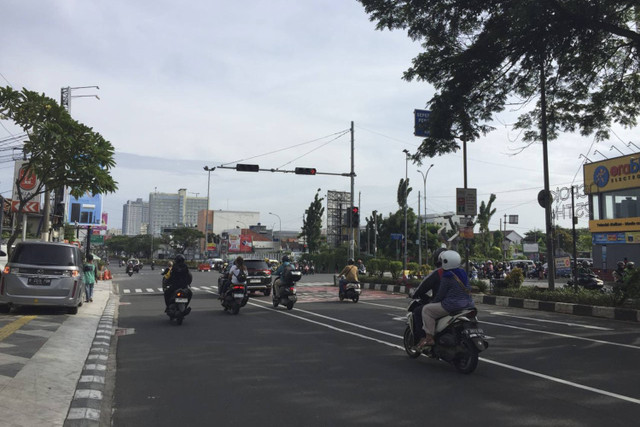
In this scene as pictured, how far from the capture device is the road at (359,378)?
4.92m

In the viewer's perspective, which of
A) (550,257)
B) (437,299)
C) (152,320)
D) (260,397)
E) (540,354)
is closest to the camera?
(260,397)

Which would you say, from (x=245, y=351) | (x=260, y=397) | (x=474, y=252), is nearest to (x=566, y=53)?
(x=245, y=351)

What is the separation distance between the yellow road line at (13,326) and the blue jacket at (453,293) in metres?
7.18

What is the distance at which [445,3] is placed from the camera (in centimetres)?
1372

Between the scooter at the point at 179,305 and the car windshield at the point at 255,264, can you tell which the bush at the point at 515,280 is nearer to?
the car windshield at the point at 255,264

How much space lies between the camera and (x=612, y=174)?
1375 inches

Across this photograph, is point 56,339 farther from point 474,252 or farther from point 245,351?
point 474,252

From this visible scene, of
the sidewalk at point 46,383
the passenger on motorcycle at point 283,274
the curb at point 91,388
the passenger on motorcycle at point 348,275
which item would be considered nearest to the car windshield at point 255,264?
the passenger on motorcycle at point 348,275

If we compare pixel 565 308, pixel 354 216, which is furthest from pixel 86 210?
pixel 565 308

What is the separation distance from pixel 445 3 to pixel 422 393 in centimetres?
1140

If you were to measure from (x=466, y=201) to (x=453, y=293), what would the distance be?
1352 centimetres

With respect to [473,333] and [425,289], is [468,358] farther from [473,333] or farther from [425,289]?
[425,289]

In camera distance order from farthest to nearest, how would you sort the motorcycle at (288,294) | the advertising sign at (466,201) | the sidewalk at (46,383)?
the advertising sign at (466,201), the motorcycle at (288,294), the sidewalk at (46,383)

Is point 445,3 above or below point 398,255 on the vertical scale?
above
